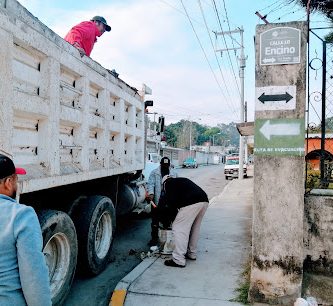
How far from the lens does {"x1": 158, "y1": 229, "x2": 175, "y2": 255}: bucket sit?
5.40 meters

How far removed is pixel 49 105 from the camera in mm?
3441

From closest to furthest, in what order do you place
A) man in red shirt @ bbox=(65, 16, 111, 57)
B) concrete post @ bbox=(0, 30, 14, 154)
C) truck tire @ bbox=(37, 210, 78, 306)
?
concrete post @ bbox=(0, 30, 14, 154) → truck tire @ bbox=(37, 210, 78, 306) → man in red shirt @ bbox=(65, 16, 111, 57)

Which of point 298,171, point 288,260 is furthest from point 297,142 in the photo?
point 288,260

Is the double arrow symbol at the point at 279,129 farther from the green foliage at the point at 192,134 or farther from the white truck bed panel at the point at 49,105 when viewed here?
the green foliage at the point at 192,134

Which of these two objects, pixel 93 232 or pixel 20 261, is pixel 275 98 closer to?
pixel 93 232

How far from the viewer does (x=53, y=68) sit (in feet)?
11.5

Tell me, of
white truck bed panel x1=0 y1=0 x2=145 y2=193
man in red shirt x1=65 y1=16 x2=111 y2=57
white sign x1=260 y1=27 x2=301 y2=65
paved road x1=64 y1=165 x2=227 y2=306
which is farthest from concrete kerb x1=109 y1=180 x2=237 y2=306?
man in red shirt x1=65 y1=16 x2=111 y2=57

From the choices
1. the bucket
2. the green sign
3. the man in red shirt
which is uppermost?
the man in red shirt

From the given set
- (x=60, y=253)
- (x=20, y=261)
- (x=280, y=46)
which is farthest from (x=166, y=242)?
(x=20, y=261)

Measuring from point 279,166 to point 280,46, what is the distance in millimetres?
1238

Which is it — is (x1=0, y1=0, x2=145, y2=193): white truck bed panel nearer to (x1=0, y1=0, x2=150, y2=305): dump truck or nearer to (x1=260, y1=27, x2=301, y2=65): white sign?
(x1=0, y1=0, x2=150, y2=305): dump truck

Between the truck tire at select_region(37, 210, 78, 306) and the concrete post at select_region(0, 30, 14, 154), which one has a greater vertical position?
the concrete post at select_region(0, 30, 14, 154)

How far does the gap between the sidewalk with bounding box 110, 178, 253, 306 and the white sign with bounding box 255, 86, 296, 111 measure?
206 centimetres

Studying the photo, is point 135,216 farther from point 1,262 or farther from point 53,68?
point 1,262
